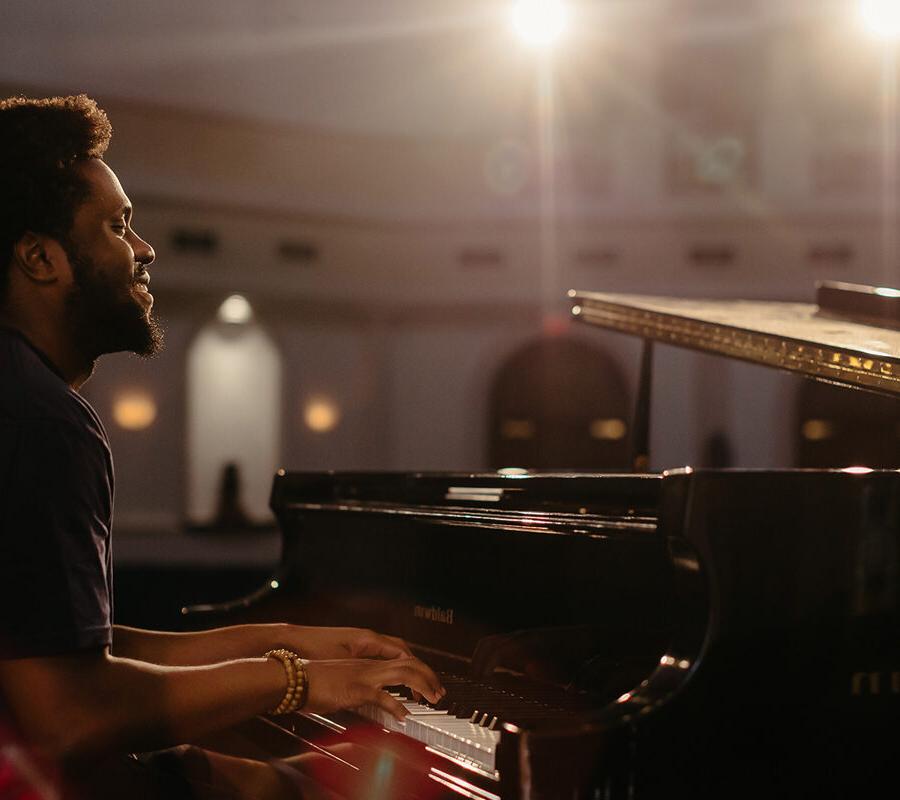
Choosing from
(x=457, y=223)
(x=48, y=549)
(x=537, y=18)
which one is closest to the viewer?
(x=48, y=549)

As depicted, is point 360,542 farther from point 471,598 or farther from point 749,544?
point 749,544

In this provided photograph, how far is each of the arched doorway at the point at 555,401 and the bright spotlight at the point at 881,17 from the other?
551cm

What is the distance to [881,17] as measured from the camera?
42.8 ft

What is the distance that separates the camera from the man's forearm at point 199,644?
2.35 m

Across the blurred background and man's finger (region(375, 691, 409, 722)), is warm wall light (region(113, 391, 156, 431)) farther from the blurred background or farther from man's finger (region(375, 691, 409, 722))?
man's finger (region(375, 691, 409, 722))

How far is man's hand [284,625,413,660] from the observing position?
2244mm

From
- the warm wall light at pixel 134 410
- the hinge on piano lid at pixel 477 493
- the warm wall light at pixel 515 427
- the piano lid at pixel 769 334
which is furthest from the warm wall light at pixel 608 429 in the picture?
the hinge on piano lid at pixel 477 493

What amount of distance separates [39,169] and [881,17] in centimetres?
1301

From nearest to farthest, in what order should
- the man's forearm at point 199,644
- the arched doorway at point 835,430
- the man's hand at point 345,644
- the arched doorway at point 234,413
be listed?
the man's hand at point 345,644
the man's forearm at point 199,644
the arched doorway at point 234,413
the arched doorway at point 835,430

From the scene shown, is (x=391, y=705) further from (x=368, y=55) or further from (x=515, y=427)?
(x=515, y=427)

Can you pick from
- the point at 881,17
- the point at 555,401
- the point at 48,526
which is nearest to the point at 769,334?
the point at 48,526

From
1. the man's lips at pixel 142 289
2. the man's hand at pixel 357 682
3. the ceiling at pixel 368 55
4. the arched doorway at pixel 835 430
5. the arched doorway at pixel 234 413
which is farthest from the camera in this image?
the arched doorway at pixel 835 430

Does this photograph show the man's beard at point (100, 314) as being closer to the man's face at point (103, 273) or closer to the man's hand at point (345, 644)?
the man's face at point (103, 273)

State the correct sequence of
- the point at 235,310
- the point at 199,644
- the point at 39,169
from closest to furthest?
the point at 39,169
the point at 199,644
the point at 235,310
